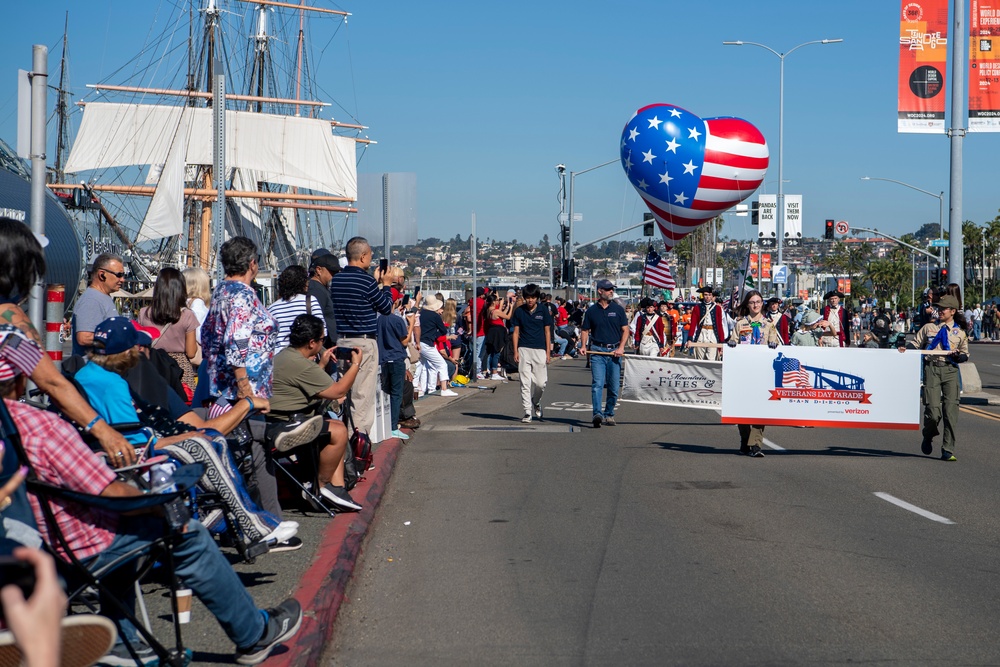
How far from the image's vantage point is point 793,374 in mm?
13641

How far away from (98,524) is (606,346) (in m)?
12.2

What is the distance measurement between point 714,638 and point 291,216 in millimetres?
71664

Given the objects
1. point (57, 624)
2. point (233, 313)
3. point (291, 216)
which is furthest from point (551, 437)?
point (291, 216)

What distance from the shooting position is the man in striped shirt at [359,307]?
450 inches

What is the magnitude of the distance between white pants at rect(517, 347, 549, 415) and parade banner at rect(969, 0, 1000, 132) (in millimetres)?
14433

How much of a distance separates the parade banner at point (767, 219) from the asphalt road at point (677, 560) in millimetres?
30866

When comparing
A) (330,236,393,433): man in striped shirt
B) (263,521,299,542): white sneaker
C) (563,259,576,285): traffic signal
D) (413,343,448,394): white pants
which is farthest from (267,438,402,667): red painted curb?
(563,259,576,285): traffic signal

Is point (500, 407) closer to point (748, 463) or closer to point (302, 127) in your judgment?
point (748, 463)

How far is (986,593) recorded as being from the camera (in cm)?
650

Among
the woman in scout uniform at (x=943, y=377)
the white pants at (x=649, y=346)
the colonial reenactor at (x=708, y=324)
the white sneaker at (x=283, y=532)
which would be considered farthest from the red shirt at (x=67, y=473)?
the white pants at (x=649, y=346)

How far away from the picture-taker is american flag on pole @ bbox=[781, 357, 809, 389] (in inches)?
535

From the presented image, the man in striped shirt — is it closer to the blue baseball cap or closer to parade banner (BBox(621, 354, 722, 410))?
parade banner (BBox(621, 354, 722, 410))

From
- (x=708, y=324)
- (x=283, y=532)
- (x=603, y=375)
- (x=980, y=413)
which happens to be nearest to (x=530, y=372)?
(x=603, y=375)

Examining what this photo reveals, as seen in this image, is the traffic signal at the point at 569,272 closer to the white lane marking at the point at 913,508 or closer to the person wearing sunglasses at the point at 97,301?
the white lane marking at the point at 913,508
